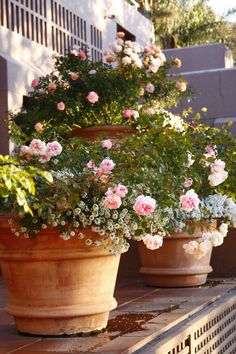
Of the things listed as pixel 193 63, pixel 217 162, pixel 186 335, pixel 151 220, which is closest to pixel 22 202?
pixel 151 220

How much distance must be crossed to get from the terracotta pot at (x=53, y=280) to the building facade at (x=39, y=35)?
5756 mm

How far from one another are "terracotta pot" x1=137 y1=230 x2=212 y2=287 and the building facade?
411 cm

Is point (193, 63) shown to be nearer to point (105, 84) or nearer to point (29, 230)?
point (105, 84)

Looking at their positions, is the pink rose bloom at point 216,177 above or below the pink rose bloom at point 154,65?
below

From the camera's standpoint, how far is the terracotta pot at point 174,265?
18.1ft

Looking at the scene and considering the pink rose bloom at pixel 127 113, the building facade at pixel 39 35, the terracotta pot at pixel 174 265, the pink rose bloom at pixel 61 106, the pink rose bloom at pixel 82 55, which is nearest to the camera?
the terracotta pot at pixel 174 265

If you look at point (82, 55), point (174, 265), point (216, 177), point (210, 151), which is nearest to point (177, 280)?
point (174, 265)

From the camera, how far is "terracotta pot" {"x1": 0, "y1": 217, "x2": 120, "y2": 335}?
3.57 metres

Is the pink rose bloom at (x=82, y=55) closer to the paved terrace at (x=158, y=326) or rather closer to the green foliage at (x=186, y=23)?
the paved terrace at (x=158, y=326)

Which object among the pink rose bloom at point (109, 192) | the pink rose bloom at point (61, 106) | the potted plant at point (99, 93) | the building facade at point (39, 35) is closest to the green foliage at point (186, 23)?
the building facade at point (39, 35)

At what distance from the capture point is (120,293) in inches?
215

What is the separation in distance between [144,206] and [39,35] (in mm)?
7624

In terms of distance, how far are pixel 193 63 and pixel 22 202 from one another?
15.9m

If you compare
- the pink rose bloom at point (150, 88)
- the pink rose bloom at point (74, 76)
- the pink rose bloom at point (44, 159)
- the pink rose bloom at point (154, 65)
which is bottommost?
the pink rose bloom at point (44, 159)
